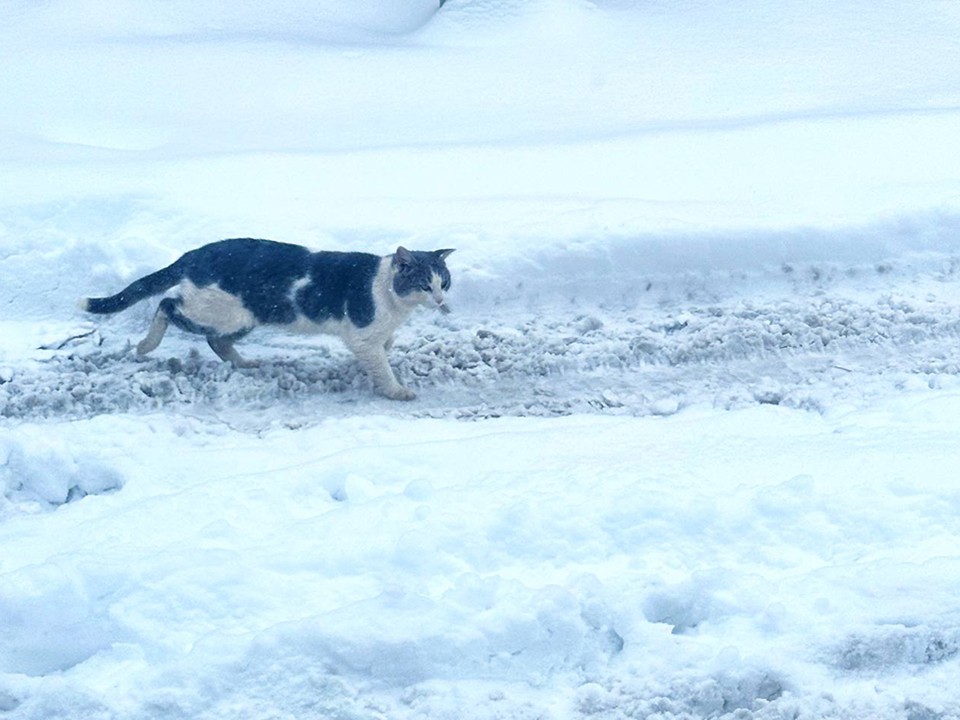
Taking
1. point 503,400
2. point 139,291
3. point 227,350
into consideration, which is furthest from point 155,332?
point 503,400

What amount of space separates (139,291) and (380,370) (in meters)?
1.17

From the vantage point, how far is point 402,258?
5379 mm

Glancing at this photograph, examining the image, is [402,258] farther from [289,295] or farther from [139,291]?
[139,291]

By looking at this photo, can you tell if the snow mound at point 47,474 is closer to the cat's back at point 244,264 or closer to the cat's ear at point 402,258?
the cat's back at point 244,264

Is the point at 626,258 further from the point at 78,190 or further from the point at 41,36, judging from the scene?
the point at 41,36

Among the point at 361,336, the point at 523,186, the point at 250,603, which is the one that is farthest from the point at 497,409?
the point at 523,186

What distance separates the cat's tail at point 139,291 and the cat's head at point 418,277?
994mm

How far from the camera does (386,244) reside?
6.36m

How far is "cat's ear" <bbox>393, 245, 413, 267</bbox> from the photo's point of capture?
17.5 feet

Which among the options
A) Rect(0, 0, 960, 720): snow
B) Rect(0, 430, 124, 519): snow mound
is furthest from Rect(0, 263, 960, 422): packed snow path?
Rect(0, 430, 124, 519): snow mound

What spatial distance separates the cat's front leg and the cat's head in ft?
0.90

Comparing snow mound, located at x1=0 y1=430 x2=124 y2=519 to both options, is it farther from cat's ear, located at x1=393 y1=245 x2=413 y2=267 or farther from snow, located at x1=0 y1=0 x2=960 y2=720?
cat's ear, located at x1=393 y1=245 x2=413 y2=267

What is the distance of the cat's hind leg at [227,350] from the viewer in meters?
5.54

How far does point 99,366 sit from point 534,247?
2271mm
